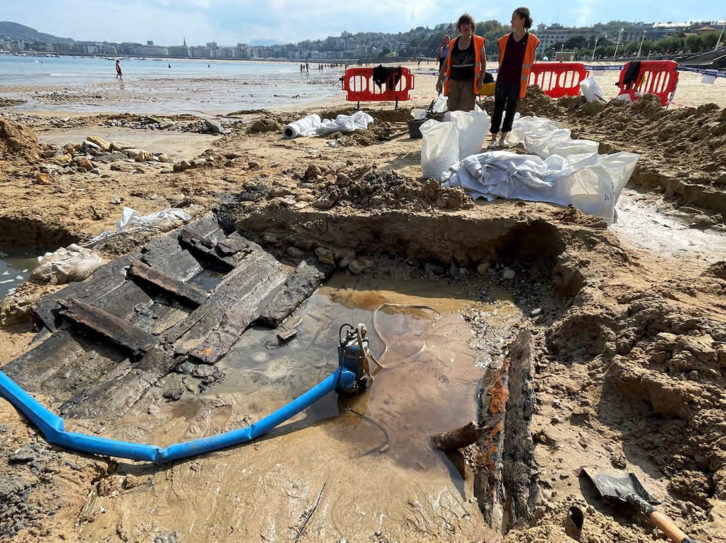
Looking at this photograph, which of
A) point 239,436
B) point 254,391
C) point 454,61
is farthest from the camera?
point 454,61

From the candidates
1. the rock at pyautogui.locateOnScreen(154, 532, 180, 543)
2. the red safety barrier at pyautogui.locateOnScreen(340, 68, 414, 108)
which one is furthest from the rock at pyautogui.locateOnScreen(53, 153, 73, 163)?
the rock at pyautogui.locateOnScreen(154, 532, 180, 543)

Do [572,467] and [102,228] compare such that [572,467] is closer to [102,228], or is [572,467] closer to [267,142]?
[102,228]

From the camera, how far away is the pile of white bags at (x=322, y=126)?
33.7 ft

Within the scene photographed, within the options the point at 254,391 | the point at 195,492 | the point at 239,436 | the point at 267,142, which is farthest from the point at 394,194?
the point at 267,142

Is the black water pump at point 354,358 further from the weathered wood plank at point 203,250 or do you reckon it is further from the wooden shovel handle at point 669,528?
the weathered wood plank at point 203,250

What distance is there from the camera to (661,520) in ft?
5.52

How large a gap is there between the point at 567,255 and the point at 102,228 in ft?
19.3

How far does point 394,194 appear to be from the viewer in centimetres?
524

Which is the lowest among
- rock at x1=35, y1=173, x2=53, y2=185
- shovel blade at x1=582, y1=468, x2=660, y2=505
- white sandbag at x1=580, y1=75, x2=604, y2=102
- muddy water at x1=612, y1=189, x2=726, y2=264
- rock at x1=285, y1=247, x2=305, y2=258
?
rock at x1=285, y1=247, x2=305, y2=258

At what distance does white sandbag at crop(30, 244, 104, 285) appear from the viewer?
13.9 ft

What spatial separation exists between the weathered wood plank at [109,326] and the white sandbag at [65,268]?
22.4 inches

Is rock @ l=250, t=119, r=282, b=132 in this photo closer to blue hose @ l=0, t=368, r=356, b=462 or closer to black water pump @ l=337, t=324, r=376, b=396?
black water pump @ l=337, t=324, r=376, b=396

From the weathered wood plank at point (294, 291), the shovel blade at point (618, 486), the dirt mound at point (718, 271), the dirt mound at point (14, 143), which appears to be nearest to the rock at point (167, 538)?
the weathered wood plank at point (294, 291)

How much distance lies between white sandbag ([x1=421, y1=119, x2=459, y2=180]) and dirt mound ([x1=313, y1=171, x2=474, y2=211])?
844mm
